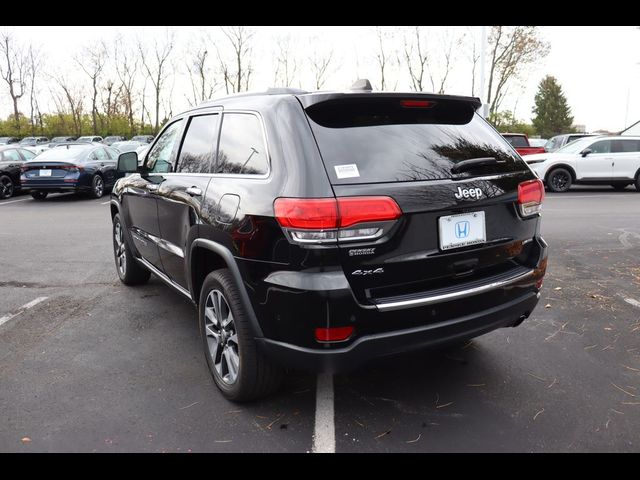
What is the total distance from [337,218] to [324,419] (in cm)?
123

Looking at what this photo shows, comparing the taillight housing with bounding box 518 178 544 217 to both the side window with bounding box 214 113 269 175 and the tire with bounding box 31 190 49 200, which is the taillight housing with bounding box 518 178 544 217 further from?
the tire with bounding box 31 190 49 200

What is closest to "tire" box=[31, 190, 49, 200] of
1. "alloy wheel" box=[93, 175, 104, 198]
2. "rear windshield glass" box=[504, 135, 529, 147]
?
"alloy wheel" box=[93, 175, 104, 198]

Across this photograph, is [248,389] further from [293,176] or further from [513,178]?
[513,178]

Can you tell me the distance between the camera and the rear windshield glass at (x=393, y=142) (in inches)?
100.0

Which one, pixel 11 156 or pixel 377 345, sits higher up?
pixel 11 156

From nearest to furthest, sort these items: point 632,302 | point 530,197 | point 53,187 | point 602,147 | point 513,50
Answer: point 530,197 < point 632,302 < point 53,187 < point 602,147 < point 513,50

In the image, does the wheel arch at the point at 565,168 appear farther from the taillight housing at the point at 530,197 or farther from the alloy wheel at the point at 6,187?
the alloy wheel at the point at 6,187

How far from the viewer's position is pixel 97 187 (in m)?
14.3

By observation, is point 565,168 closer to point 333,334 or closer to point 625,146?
point 625,146

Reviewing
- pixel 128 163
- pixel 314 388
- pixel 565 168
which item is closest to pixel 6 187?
pixel 128 163

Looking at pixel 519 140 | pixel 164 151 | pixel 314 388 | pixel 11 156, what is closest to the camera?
pixel 314 388

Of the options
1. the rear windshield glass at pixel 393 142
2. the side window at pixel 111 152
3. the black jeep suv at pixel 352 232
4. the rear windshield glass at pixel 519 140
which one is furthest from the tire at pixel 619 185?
the side window at pixel 111 152

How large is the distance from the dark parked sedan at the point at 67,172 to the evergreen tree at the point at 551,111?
6583 centimetres

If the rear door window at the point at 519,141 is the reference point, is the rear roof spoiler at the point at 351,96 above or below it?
below
